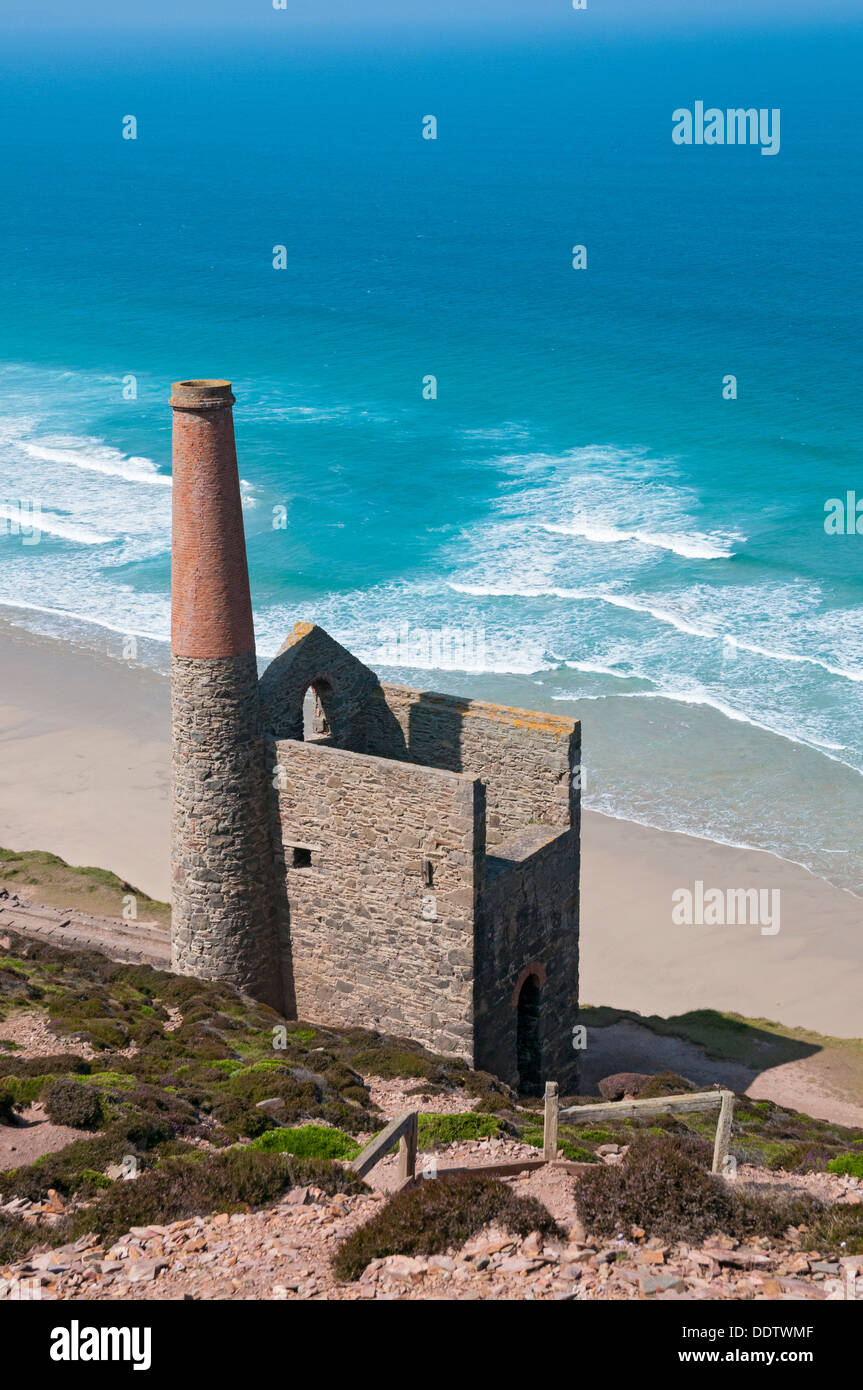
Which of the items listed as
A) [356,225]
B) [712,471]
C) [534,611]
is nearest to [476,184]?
Result: [356,225]

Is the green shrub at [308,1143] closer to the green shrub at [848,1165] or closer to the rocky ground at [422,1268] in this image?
the rocky ground at [422,1268]

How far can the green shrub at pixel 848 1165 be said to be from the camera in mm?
17234

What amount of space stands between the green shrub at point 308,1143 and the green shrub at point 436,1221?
123 inches

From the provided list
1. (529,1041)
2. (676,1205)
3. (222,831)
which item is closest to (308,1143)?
(676,1205)

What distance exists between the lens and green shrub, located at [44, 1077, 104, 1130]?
1680 centimetres

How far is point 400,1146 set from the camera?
14.5 meters

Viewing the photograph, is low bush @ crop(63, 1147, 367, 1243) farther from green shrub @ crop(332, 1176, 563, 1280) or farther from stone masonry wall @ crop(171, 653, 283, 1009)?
stone masonry wall @ crop(171, 653, 283, 1009)

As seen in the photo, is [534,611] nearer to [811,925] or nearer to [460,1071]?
[811,925]

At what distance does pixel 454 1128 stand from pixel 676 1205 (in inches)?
216

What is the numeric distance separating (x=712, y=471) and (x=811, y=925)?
131 ft

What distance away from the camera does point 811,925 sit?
113 ft

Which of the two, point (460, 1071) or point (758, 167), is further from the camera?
point (758, 167)

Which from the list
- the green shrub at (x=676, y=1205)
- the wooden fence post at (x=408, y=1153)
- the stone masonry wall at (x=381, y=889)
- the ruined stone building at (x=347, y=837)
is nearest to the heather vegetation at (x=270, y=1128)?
the green shrub at (x=676, y=1205)

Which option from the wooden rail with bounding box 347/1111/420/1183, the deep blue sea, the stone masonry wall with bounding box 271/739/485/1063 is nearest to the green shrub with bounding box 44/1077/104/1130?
the wooden rail with bounding box 347/1111/420/1183
